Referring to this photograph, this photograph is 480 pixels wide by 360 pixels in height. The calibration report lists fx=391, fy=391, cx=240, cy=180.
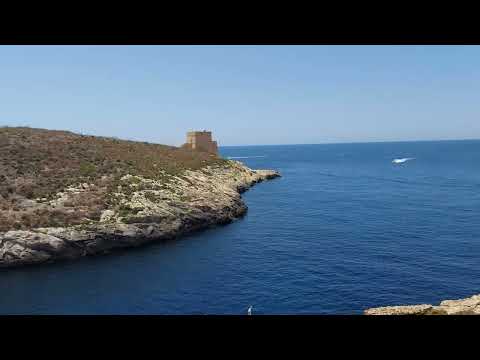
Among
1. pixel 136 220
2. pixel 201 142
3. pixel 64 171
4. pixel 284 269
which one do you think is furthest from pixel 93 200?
pixel 201 142

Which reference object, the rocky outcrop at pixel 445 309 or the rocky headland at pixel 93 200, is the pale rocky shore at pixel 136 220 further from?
the rocky outcrop at pixel 445 309

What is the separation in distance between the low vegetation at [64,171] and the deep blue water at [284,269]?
966cm

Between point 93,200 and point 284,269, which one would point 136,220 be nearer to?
point 93,200

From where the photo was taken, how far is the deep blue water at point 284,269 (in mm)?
42625

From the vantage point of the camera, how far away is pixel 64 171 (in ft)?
251

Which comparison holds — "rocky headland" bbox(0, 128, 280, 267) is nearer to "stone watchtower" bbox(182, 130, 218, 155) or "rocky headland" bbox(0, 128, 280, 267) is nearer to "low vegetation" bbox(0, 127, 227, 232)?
"low vegetation" bbox(0, 127, 227, 232)

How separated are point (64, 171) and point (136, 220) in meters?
21.2

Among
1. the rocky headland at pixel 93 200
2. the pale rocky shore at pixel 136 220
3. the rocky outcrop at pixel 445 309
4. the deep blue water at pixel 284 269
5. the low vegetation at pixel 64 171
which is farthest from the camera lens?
the low vegetation at pixel 64 171

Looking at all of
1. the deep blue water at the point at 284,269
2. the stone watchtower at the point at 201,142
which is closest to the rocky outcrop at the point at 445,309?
the deep blue water at the point at 284,269

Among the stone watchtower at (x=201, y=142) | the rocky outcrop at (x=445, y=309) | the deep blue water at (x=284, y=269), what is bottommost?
the deep blue water at (x=284, y=269)
